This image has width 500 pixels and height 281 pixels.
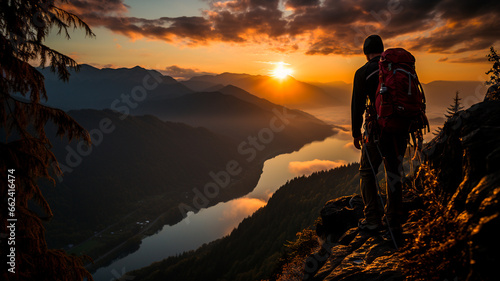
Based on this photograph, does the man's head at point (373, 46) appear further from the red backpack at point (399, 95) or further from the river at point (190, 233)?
the river at point (190, 233)

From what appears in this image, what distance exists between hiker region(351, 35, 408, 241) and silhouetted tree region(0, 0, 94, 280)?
647 cm

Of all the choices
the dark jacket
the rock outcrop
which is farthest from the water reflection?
the dark jacket

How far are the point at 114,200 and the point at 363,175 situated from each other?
19419cm

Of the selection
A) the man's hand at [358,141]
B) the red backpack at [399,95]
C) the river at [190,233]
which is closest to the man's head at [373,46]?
the red backpack at [399,95]

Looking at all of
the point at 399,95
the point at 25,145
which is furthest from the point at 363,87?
the point at 25,145

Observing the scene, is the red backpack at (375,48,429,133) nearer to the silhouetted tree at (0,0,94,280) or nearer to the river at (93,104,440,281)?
the silhouetted tree at (0,0,94,280)

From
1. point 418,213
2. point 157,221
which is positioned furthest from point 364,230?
point 157,221

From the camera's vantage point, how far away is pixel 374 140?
4.32 m

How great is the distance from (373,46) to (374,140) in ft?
5.90

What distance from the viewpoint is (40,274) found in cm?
520

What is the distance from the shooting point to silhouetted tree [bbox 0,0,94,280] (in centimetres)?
478

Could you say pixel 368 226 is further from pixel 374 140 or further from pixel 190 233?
pixel 190 233

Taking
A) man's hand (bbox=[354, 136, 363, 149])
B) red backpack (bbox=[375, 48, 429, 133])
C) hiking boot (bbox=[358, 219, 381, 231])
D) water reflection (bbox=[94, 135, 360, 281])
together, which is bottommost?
water reflection (bbox=[94, 135, 360, 281])

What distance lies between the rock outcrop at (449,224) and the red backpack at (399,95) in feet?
2.65
